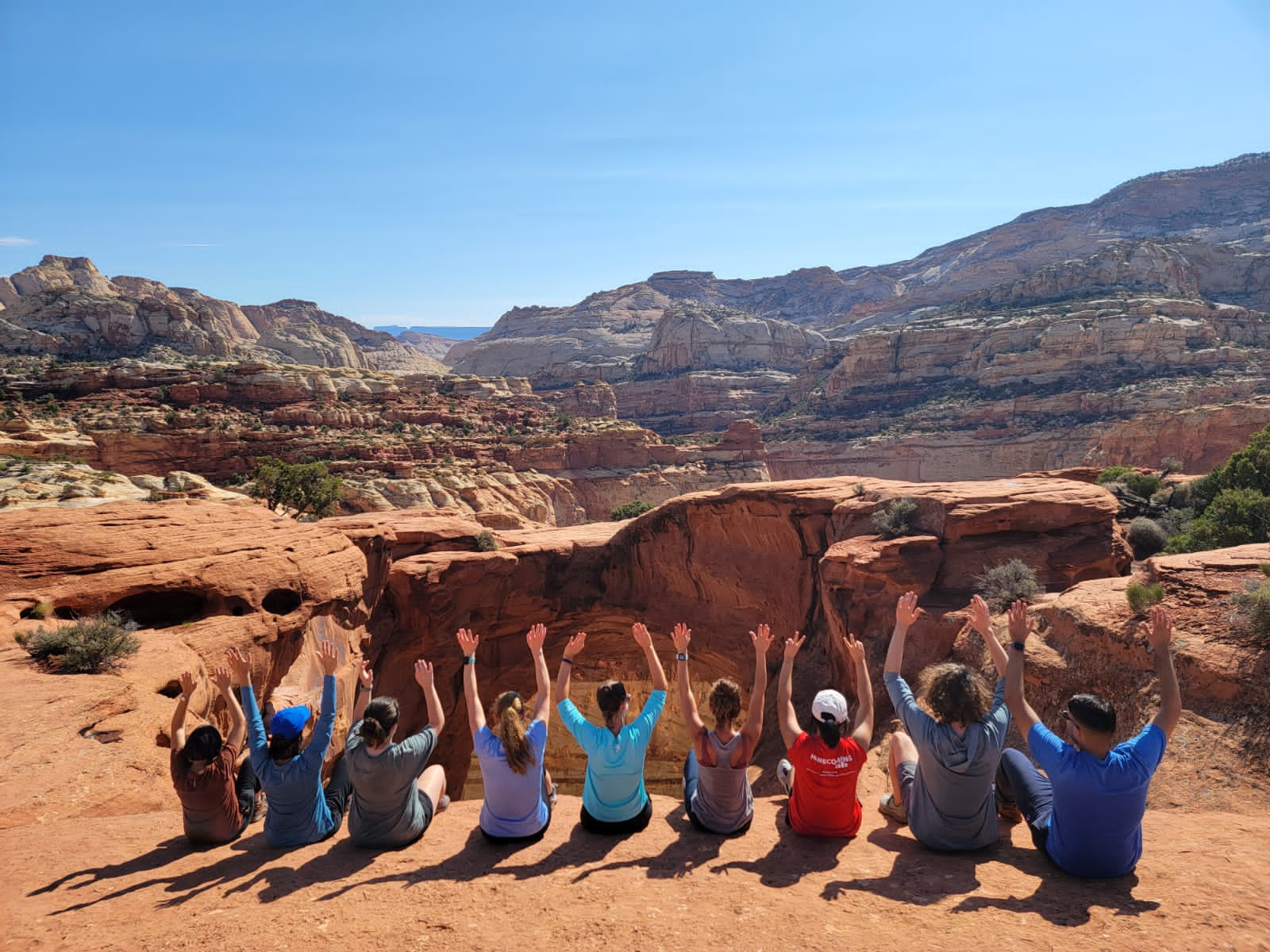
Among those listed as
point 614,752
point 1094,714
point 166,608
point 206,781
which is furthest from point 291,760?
point 166,608

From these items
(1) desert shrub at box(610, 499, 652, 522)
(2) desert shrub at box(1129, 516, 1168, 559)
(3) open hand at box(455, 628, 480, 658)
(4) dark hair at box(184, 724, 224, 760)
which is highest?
(3) open hand at box(455, 628, 480, 658)

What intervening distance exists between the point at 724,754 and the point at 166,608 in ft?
40.4

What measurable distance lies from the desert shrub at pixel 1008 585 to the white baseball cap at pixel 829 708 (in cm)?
878

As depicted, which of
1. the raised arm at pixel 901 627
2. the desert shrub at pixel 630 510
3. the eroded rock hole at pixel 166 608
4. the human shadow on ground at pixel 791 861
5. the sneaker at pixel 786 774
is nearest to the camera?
the human shadow on ground at pixel 791 861

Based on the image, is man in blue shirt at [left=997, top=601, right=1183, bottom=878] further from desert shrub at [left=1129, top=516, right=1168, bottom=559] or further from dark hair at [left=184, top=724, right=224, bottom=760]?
desert shrub at [left=1129, top=516, right=1168, bottom=559]

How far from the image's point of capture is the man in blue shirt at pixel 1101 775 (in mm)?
4184

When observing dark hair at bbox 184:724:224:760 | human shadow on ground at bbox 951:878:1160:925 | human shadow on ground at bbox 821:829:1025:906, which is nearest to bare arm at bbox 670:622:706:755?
human shadow on ground at bbox 821:829:1025:906

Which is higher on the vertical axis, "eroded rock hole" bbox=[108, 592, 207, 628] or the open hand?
the open hand

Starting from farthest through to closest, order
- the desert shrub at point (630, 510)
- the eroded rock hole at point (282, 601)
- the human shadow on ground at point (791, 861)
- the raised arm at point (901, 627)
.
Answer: the desert shrub at point (630, 510) → the eroded rock hole at point (282, 601) → the raised arm at point (901, 627) → the human shadow on ground at point (791, 861)

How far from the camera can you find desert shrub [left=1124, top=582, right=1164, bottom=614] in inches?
354

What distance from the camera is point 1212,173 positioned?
142 metres

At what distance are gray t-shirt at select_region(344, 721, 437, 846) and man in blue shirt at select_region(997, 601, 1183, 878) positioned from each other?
Answer: 441cm

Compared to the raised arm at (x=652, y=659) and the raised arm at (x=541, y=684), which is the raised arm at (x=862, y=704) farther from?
the raised arm at (x=541, y=684)

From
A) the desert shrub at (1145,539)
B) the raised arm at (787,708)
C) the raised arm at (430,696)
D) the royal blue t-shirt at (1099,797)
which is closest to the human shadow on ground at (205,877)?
the raised arm at (430,696)
